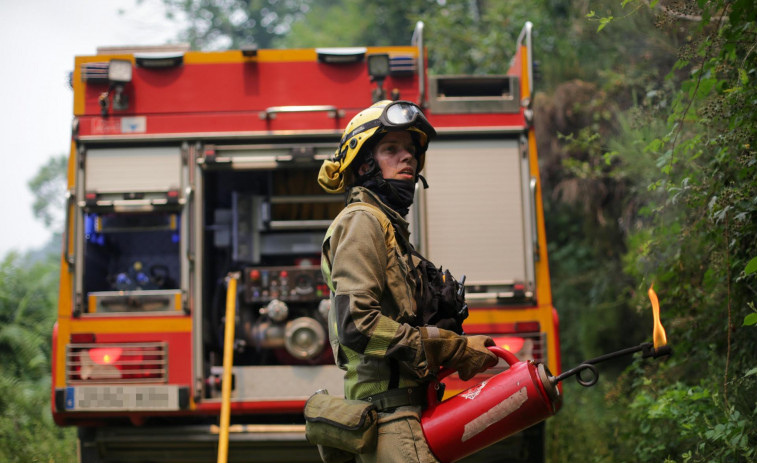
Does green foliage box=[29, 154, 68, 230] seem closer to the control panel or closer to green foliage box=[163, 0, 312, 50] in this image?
green foliage box=[163, 0, 312, 50]

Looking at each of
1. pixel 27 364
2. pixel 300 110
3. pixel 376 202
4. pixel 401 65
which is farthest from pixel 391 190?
pixel 27 364

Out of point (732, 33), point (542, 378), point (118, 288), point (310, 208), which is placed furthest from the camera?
point (310, 208)

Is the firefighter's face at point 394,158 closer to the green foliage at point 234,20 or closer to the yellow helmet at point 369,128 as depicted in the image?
the yellow helmet at point 369,128

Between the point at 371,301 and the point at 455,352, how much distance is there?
0.37 meters

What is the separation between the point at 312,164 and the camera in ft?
20.2

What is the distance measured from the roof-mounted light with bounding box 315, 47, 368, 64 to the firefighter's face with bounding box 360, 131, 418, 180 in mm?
2459

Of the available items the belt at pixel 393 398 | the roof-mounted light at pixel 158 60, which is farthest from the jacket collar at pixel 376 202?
the roof-mounted light at pixel 158 60

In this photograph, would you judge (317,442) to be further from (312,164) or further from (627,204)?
(627,204)

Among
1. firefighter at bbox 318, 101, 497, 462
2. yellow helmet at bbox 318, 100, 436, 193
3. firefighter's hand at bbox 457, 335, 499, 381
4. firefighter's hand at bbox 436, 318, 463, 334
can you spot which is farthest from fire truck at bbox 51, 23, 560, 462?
firefighter's hand at bbox 457, 335, 499, 381

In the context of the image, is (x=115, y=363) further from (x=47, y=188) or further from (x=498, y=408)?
(x=47, y=188)

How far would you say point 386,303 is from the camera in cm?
354

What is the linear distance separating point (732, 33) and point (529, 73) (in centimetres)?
209

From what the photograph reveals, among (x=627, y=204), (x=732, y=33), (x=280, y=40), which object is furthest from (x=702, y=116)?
(x=280, y=40)

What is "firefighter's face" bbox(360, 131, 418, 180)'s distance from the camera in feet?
12.5
